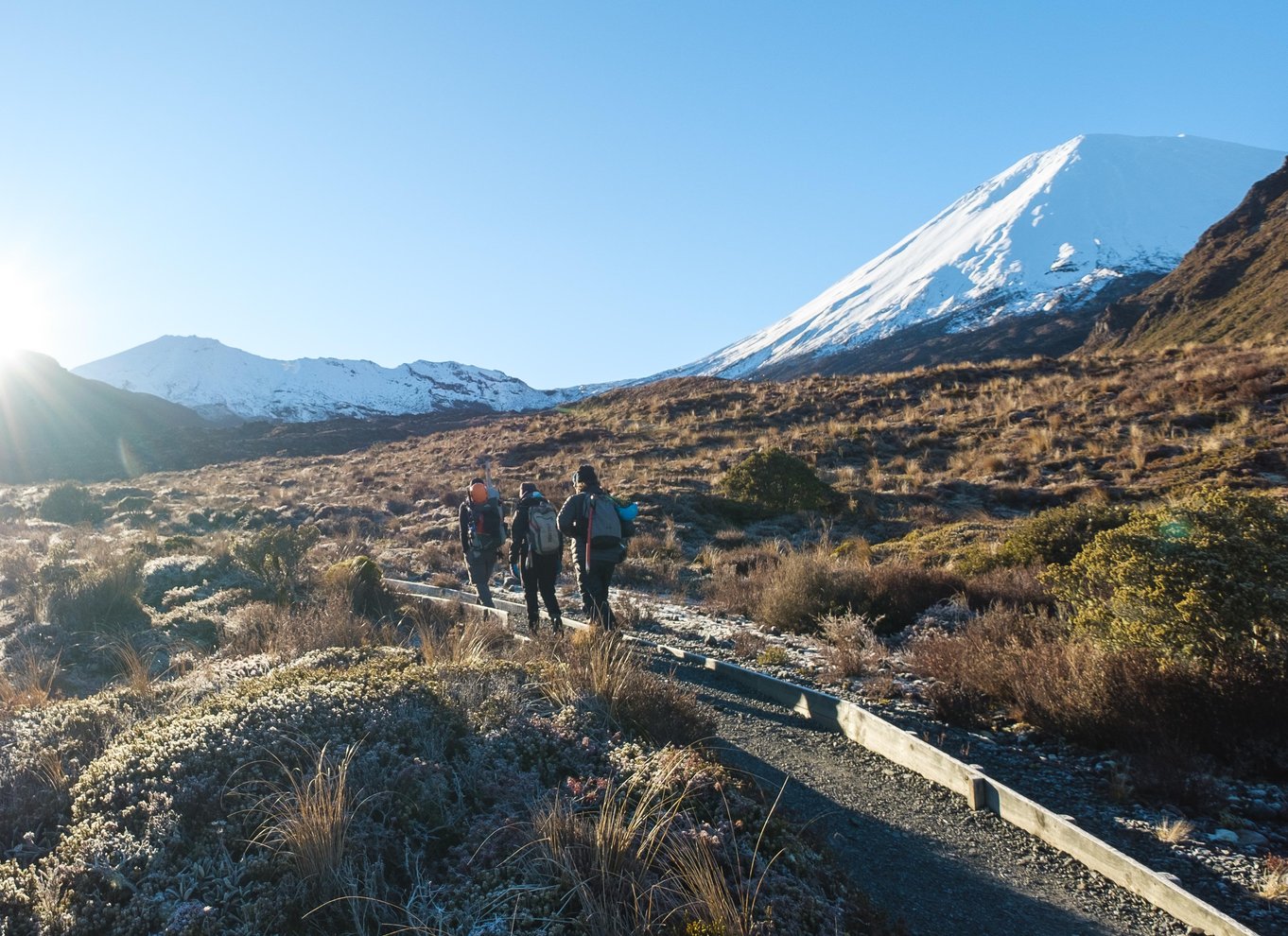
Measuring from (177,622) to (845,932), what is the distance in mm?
9403

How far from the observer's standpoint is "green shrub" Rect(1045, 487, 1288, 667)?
15.0 feet

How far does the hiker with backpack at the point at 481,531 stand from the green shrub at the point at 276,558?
257cm

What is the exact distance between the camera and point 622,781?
367 centimetres

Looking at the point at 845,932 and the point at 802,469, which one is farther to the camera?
the point at 802,469

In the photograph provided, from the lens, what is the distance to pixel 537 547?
27.0ft

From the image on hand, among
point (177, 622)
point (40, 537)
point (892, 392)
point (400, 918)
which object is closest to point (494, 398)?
point (892, 392)

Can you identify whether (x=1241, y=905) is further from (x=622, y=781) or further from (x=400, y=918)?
(x=400, y=918)

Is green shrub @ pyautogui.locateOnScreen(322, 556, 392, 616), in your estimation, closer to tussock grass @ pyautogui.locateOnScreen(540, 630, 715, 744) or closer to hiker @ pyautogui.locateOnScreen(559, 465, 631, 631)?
hiker @ pyautogui.locateOnScreen(559, 465, 631, 631)

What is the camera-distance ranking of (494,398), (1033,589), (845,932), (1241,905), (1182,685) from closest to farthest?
(845,932)
(1241,905)
(1182,685)
(1033,589)
(494,398)

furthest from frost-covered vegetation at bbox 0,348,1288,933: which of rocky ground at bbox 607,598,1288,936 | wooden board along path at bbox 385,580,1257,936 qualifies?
wooden board along path at bbox 385,580,1257,936

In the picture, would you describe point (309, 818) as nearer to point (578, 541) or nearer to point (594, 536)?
point (594, 536)

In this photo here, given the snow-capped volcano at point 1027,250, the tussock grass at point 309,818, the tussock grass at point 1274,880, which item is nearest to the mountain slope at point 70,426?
the tussock grass at point 309,818

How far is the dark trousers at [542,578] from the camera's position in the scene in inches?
326

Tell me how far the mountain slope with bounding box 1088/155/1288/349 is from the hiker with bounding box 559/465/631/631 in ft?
157
